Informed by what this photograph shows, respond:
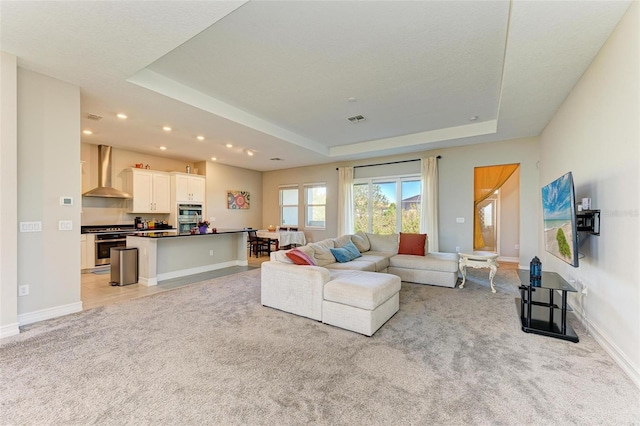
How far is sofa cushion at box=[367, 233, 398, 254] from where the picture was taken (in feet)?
18.2

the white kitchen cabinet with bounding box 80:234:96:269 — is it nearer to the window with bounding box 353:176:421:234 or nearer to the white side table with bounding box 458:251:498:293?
the window with bounding box 353:176:421:234

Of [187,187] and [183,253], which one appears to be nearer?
[183,253]

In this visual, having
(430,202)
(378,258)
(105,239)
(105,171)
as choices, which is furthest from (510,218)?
(105,171)

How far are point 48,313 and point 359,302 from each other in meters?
3.57

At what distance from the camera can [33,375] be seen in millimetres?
2000

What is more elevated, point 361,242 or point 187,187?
point 187,187

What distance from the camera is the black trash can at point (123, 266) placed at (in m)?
4.54

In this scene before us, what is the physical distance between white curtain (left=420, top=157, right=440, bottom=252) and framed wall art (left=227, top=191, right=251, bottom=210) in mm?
5470

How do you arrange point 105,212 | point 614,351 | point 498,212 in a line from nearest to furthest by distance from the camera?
point 614,351
point 105,212
point 498,212

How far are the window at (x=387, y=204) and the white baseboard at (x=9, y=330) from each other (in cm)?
635

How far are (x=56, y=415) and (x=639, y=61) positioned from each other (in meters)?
4.58

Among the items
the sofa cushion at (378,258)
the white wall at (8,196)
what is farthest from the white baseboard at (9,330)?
the sofa cushion at (378,258)

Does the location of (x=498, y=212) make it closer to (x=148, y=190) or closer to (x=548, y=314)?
(x=548, y=314)

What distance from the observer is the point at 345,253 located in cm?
461
